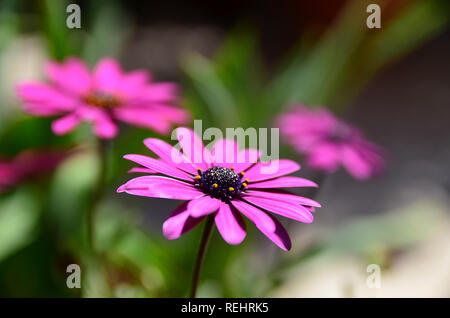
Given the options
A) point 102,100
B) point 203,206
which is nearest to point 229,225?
point 203,206

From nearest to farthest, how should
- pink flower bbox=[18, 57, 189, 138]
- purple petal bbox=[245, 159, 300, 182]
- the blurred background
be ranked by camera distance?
purple petal bbox=[245, 159, 300, 182]
pink flower bbox=[18, 57, 189, 138]
the blurred background

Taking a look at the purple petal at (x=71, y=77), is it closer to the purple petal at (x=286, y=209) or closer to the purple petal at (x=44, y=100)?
the purple petal at (x=44, y=100)

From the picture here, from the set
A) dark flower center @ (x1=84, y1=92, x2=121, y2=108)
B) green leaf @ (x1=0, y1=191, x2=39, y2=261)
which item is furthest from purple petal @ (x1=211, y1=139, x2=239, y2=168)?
green leaf @ (x1=0, y1=191, x2=39, y2=261)

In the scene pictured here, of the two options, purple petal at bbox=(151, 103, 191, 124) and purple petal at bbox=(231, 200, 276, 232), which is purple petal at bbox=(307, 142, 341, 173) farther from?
purple petal at bbox=(231, 200, 276, 232)

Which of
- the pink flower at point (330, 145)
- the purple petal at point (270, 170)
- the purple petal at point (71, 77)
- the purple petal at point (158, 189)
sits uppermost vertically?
the purple petal at point (71, 77)

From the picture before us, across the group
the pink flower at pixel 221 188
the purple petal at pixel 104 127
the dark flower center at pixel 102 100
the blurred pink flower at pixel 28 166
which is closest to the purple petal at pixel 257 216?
the pink flower at pixel 221 188

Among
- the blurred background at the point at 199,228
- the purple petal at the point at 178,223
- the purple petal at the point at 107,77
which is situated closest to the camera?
the purple petal at the point at 178,223
